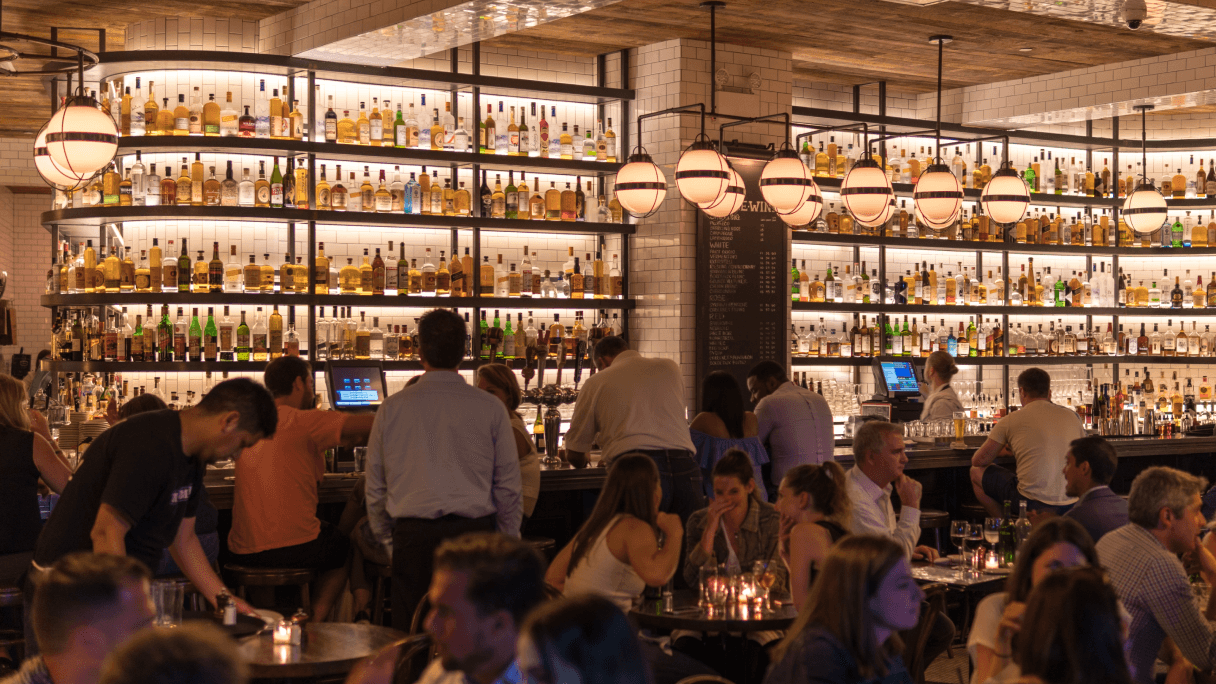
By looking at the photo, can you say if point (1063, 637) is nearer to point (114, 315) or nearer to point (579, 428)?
point (579, 428)

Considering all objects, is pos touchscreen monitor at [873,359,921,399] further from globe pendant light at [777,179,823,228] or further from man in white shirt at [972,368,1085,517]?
man in white shirt at [972,368,1085,517]

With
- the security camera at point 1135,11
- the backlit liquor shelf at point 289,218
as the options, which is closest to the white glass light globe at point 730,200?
the backlit liquor shelf at point 289,218

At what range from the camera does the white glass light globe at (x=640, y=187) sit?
677 cm

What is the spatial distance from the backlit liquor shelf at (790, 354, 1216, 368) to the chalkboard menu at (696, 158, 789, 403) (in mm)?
513

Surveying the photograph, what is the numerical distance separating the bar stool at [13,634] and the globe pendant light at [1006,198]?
569cm

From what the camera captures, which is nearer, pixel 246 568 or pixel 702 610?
pixel 702 610

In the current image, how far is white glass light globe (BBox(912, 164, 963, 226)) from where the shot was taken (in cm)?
712

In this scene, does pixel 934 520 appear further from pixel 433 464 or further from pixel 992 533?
pixel 433 464

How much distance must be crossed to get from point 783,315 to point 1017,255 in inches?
119

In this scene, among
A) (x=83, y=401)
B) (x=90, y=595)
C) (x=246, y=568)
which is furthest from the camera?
(x=83, y=401)

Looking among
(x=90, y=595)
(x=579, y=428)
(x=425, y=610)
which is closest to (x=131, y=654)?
(x=90, y=595)

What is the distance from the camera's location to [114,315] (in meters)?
7.39

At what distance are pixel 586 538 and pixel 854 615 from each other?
1.50 m

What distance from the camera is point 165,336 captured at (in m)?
7.11
